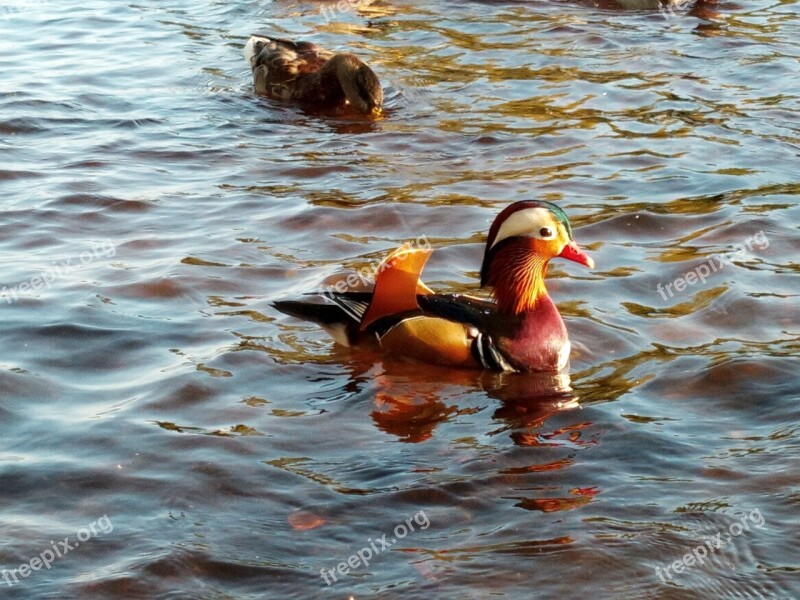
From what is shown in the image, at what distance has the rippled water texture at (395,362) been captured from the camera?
5.61 meters

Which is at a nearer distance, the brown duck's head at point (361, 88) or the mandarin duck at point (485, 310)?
the mandarin duck at point (485, 310)

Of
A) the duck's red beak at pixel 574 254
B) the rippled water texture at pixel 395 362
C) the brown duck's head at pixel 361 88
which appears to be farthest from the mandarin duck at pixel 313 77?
the duck's red beak at pixel 574 254

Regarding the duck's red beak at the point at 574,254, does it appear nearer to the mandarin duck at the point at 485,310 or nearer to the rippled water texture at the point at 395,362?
the mandarin duck at the point at 485,310

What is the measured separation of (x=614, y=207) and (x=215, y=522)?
5.21 m

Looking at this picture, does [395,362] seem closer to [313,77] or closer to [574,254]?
[574,254]

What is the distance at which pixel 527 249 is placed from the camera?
25.3 ft

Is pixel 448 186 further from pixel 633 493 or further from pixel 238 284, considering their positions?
pixel 633 493

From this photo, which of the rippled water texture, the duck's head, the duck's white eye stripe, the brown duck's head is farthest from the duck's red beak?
the brown duck's head

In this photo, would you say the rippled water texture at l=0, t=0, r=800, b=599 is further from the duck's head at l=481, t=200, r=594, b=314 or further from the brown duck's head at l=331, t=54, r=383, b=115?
the duck's head at l=481, t=200, r=594, b=314

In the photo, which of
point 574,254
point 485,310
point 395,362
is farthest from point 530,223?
point 395,362

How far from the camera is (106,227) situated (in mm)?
9945

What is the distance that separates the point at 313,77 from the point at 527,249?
6291mm

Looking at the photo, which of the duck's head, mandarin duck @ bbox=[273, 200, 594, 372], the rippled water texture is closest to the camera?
the rippled water texture

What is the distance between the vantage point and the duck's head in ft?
25.2
